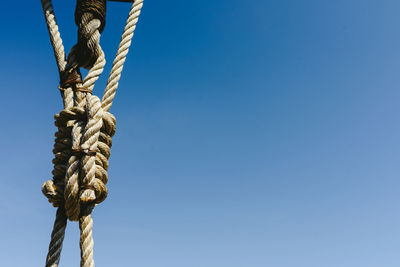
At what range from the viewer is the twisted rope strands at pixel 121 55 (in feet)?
3.66

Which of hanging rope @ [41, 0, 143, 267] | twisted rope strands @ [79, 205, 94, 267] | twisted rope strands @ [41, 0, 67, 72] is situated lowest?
twisted rope strands @ [79, 205, 94, 267]

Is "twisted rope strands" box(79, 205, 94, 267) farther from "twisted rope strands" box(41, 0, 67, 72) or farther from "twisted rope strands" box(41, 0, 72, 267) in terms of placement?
"twisted rope strands" box(41, 0, 67, 72)

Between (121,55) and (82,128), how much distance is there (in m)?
0.29

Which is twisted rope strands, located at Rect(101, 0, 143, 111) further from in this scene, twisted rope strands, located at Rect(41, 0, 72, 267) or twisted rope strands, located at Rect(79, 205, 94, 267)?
twisted rope strands, located at Rect(79, 205, 94, 267)

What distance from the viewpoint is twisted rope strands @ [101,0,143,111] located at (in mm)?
1114

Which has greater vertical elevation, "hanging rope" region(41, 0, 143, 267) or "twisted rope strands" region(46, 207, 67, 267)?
"hanging rope" region(41, 0, 143, 267)

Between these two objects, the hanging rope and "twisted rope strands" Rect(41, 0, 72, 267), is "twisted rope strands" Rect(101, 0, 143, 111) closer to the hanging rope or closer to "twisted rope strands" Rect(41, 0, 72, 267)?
the hanging rope

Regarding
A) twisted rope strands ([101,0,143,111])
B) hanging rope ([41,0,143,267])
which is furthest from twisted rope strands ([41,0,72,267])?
twisted rope strands ([101,0,143,111])

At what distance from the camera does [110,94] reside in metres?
1.12

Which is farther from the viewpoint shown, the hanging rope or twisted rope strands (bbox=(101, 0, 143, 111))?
twisted rope strands (bbox=(101, 0, 143, 111))

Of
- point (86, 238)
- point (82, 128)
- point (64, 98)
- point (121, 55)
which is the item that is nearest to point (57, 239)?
point (86, 238)

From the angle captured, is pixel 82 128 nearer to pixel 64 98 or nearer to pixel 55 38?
pixel 64 98

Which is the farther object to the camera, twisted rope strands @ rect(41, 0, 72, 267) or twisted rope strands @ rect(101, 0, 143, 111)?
twisted rope strands @ rect(101, 0, 143, 111)

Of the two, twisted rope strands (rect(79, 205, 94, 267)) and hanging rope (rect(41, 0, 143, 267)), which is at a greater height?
hanging rope (rect(41, 0, 143, 267))
